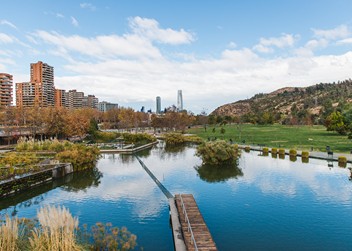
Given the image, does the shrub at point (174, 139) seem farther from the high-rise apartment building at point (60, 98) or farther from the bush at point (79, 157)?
the high-rise apartment building at point (60, 98)

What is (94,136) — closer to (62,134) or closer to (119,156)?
(62,134)

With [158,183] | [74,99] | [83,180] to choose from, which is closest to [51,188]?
[83,180]

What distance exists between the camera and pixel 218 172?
2625 centimetres

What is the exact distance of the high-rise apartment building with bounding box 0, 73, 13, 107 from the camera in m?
116

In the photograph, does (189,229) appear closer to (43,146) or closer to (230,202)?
(230,202)

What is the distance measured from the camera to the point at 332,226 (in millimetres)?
13039

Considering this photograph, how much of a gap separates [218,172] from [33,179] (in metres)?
15.5

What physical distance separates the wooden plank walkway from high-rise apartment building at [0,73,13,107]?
405 feet

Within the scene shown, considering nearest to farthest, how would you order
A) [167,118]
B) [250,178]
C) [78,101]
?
[250,178]
[167,118]
[78,101]

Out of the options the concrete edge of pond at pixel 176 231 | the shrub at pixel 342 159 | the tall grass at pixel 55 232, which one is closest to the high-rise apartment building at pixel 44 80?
the shrub at pixel 342 159

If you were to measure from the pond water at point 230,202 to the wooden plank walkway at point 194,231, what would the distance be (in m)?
0.83

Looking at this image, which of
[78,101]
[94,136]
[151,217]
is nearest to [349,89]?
[94,136]

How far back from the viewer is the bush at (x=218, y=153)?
95.5 feet

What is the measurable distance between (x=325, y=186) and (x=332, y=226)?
7514mm
